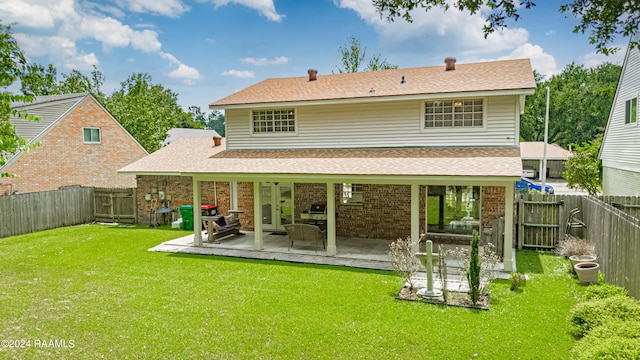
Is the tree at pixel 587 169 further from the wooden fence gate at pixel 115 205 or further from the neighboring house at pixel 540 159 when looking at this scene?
the wooden fence gate at pixel 115 205

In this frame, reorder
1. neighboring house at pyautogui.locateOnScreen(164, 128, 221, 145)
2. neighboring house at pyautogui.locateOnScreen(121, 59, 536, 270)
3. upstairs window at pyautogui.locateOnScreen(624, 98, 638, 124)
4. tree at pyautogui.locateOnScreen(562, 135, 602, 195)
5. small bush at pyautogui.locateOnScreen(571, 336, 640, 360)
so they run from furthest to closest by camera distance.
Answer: neighboring house at pyautogui.locateOnScreen(164, 128, 221, 145) → tree at pyautogui.locateOnScreen(562, 135, 602, 195) → upstairs window at pyautogui.locateOnScreen(624, 98, 638, 124) → neighboring house at pyautogui.locateOnScreen(121, 59, 536, 270) → small bush at pyautogui.locateOnScreen(571, 336, 640, 360)

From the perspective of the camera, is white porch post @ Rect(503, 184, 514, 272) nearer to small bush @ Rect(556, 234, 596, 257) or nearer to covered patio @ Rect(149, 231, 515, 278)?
covered patio @ Rect(149, 231, 515, 278)

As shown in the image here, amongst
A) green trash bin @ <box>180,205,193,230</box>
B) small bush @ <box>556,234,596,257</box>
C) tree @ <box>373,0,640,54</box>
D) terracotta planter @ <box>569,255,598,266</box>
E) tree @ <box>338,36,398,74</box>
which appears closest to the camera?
tree @ <box>373,0,640,54</box>

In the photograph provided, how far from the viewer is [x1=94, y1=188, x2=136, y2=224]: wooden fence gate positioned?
19.7m

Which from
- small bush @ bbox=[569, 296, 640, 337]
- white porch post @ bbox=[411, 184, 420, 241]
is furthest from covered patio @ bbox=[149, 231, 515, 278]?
small bush @ bbox=[569, 296, 640, 337]

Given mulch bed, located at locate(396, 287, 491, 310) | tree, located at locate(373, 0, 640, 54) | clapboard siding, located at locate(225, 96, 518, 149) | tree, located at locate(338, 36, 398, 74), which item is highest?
tree, located at locate(338, 36, 398, 74)

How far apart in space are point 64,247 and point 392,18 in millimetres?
13950

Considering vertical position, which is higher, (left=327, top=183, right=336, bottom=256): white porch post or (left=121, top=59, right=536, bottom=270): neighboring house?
(left=121, top=59, right=536, bottom=270): neighboring house

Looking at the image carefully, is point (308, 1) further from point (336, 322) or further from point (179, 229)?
point (336, 322)

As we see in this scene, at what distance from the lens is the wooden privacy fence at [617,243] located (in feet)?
24.1

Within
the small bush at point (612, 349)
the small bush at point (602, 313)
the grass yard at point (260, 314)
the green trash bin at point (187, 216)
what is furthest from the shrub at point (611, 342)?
the green trash bin at point (187, 216)

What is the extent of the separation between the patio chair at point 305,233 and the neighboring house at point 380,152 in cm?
42

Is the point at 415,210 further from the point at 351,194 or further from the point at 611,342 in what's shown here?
the point at 611,342

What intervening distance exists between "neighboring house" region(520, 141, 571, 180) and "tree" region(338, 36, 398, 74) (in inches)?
724
